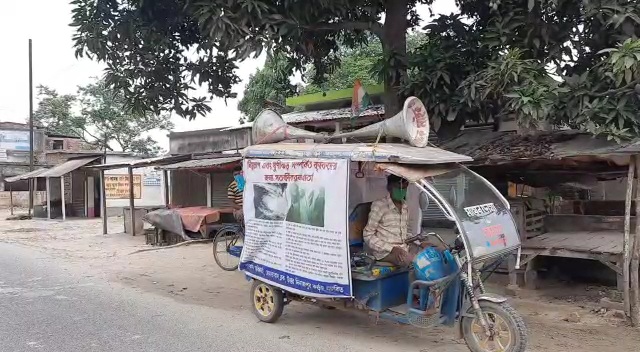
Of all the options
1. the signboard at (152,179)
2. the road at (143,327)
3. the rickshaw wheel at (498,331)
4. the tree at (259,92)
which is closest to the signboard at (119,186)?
the signboard at (152,179)

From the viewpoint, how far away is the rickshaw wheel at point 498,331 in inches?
175

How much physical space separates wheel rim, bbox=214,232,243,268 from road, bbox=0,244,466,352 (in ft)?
7.11

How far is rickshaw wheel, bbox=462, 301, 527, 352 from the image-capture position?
445cm

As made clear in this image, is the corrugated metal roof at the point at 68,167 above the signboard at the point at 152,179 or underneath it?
above

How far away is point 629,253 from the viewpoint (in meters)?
6.08

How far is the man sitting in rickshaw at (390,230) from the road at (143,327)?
0.89m

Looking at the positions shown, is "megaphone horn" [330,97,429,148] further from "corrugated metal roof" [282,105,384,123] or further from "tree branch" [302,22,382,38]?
"corrugated metal roof" [282,105,384,123]

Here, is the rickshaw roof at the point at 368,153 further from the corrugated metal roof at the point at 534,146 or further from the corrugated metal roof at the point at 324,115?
the corrugated metal roof at the point at 324,115

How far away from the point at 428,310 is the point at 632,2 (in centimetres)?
379

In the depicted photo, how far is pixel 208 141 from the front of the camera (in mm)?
18484

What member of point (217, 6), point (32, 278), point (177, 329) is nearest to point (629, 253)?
point (177, 329)

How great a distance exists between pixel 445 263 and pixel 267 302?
89.3 inches

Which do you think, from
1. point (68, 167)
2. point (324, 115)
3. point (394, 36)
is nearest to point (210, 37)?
point (394, 36)

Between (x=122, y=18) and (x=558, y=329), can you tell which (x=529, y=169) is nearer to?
(x=558, y=329)
